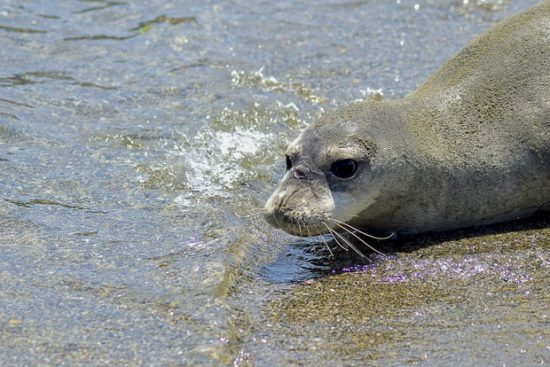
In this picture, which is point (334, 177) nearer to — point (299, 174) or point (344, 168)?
point (344, 168)

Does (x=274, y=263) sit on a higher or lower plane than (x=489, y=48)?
lower

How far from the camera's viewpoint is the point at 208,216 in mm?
6770

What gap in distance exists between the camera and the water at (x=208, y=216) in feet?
16.7

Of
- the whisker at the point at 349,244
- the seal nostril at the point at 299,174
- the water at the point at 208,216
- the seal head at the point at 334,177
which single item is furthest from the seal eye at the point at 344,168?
the water at the point at 208,216

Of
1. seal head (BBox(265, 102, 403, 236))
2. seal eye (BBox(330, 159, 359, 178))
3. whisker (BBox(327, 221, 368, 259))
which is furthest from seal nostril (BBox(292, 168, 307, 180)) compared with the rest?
whisker (BBox(327, 221, 368, 259))

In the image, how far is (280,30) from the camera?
36.6 feet

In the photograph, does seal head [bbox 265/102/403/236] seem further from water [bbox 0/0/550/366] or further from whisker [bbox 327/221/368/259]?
water [bbox 0/0/550/366]

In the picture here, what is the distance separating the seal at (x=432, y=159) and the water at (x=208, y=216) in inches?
8.4

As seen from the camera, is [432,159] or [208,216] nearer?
[432,159]

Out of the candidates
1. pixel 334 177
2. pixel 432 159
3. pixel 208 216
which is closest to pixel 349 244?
pixel 334 177

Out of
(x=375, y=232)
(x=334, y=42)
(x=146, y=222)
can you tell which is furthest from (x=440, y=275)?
(x=334, y=42)

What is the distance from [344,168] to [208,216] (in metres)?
1.06

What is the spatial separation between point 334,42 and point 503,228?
15.4 feet

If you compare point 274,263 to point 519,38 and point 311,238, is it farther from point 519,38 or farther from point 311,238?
point 519,38
